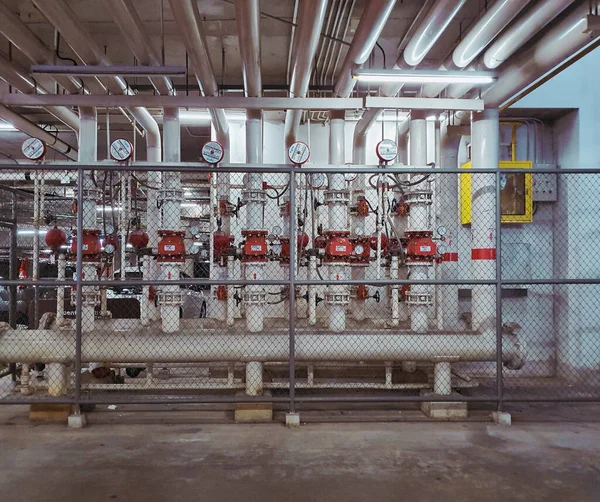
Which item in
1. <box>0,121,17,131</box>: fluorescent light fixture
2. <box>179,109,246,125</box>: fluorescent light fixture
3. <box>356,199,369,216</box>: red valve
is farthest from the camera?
<box>0,121,17,131</box>: fluorescent light fixture

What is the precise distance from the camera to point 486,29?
4137mm

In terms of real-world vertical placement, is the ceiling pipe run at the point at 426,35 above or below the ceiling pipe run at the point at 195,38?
above

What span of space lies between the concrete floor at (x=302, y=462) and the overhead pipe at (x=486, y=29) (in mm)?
3688

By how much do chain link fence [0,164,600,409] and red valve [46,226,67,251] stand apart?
21 millimetres

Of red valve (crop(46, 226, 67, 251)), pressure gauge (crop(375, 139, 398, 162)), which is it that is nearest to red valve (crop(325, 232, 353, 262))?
pressure gauge (crop(375, 139, 398, 162))

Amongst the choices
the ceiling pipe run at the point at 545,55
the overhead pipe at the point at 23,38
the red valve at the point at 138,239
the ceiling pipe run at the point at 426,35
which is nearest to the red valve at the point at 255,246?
the red valve at the point at 138,239

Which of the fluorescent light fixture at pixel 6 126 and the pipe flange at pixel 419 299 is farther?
the fluorescent light fixture at pixel 6 126

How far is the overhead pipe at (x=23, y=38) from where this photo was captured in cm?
434

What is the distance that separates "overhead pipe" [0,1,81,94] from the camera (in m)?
4.34

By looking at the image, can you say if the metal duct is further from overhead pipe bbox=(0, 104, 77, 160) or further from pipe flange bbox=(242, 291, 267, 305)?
overhead pipe bbox=(0, 104, 77, 160)

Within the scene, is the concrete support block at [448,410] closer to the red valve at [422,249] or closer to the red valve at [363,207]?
the red valve at [422,249]

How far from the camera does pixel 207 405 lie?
5.05 meters

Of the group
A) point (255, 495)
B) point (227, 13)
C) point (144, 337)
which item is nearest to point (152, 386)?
point (144, 337)

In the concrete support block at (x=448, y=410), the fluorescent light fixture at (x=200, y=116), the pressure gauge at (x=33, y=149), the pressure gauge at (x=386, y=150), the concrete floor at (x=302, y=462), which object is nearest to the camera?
the concrete floor at (x=302, y=462)
